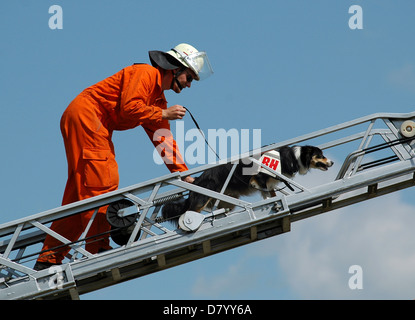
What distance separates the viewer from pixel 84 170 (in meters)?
13.2

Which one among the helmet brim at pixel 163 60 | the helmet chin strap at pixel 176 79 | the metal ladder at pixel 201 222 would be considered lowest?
the metal ladder at pixel 201 222

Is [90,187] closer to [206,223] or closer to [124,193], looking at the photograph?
[124,193]

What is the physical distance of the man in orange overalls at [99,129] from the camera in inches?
519

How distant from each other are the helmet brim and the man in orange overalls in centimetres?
24

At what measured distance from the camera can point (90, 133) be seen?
1336 cm

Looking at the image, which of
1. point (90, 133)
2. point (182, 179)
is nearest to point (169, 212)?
point (182, 179)

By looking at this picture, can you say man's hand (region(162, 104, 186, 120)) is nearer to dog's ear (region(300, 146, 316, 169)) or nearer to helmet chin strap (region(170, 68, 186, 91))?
helmet chin strap (region(170, 68, 186, 91))

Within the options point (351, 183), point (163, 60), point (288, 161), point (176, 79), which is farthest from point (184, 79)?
point (351, 183)

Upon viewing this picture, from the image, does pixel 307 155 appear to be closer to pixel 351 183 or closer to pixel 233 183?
pixel 233 183

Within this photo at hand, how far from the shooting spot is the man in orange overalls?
43.2 feet

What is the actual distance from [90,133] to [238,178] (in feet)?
6.83

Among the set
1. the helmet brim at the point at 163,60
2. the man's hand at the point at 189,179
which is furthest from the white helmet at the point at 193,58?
the man's hand at the point at 189,179

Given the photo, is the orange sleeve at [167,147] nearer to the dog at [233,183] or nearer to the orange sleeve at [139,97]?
the dog at [233,183]

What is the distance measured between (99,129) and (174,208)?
1.48 m
